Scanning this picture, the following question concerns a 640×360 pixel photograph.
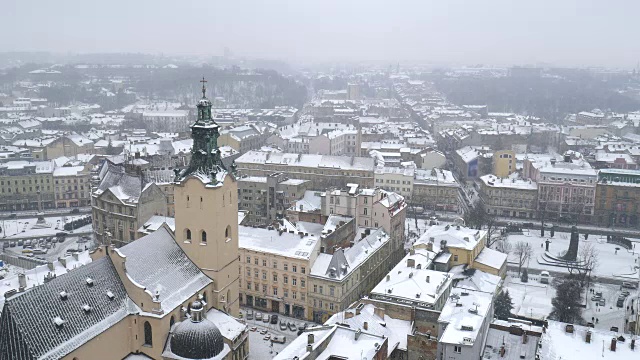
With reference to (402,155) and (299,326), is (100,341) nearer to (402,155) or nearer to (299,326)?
(299,326)

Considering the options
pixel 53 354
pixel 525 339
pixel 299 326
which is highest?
pixel 53 354

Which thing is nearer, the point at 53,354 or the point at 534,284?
the point at 53,354

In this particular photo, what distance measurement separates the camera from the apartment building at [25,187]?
12519 centimetres

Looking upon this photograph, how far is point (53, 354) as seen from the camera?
4194 centimetres

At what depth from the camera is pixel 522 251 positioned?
3794 inches

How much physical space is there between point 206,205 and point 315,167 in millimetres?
75101

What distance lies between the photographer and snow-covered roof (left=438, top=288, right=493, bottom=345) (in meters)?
49.8

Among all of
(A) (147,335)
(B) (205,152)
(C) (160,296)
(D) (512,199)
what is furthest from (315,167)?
(A) (147,335)

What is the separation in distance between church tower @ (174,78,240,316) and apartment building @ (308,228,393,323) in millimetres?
16464

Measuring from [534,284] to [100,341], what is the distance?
62.0 metres

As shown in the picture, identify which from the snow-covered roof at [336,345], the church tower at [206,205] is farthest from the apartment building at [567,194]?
the church tower at [206,205]

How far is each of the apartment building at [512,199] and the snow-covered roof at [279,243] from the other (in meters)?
61.6

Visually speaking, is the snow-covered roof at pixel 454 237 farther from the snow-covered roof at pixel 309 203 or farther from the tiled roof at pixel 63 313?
the tiled roof at pixel 63 313

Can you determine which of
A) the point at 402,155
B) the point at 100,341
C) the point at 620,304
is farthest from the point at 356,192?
the point at 402,155
